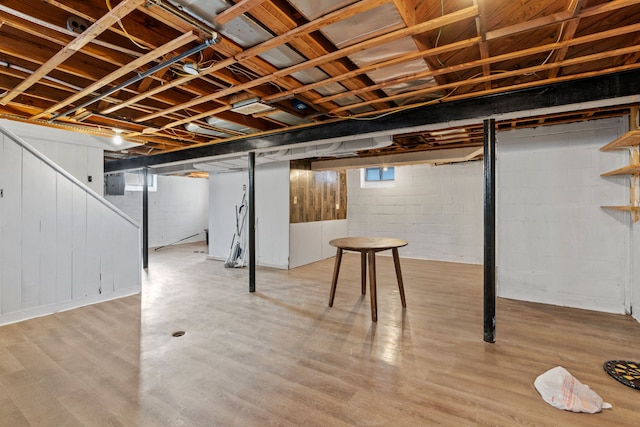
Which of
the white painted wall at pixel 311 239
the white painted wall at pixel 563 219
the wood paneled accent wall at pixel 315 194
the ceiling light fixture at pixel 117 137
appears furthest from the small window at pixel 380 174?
the ceiling light fixture at pixel 117 137

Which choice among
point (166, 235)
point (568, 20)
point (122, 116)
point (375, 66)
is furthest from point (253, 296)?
point (166, 235)

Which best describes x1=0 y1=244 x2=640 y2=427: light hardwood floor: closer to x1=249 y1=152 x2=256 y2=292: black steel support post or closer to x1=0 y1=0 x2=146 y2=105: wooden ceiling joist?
x1=249 y1=152 x2=256 y2=292: black steel support post

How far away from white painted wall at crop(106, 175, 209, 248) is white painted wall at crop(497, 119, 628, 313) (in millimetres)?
9384

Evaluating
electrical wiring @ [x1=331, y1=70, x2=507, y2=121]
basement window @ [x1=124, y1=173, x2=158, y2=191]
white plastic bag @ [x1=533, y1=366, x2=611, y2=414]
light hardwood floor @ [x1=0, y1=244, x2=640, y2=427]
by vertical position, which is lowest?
light hardwood floor @ [x1=0, y1=244, x2=640, y2=427]

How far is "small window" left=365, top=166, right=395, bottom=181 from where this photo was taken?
7609 mm

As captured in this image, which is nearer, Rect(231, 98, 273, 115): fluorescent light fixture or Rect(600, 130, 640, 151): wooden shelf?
Rect(600, 130, 640, 151): wooden shelf

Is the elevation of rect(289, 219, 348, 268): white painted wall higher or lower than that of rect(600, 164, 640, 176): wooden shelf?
lower

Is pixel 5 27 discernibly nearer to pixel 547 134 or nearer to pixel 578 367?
pixel 578 367

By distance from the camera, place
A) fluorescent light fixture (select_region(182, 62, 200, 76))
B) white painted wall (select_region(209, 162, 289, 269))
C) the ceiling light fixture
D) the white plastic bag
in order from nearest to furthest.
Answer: the white plastic bag
fluorescent light fixture (select_region(182, 62, 200, 76))
the ceiling light fixture
white painted wall (select_region(209, 162, 289, 269))

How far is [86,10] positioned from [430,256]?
23.2 feet

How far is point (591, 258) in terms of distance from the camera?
12.4 ft

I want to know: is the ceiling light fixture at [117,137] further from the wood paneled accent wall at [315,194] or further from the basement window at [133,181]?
the basement window at [133,181]

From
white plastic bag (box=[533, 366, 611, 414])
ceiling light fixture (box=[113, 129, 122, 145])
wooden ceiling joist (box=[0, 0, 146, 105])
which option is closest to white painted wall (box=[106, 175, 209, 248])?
ceiling light fixture (box=[113, 129, 122, 145])

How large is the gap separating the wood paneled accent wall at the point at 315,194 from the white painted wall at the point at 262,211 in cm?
20
